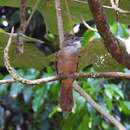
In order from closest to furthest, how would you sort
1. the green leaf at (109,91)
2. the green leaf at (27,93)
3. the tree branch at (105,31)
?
the tree branch at (105,31), the green leaf at (109,91), the green leaf at (27,93)

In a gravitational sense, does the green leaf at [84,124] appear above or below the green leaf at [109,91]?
above

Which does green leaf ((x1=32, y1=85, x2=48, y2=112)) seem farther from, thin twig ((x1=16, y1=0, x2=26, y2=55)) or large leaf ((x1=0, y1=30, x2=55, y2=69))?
thin twig ((x1=16, y1=0, x2=26, y2=55))

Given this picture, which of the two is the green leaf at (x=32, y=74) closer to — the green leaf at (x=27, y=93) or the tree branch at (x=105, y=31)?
the green leaf at (x=27, y=93)

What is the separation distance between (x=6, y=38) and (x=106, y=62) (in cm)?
23

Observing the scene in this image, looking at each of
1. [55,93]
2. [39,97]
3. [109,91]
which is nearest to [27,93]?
[39,97]

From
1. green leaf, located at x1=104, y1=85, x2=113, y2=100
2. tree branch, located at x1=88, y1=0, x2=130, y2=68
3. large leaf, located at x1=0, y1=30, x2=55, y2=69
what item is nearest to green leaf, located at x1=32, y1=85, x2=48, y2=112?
green leaf, located at x1=104, y1=85, x2=113, y2=100

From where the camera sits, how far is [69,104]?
0.81 metres

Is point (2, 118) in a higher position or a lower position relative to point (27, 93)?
lower

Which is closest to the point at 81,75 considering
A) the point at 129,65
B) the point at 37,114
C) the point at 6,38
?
the point at 129,65

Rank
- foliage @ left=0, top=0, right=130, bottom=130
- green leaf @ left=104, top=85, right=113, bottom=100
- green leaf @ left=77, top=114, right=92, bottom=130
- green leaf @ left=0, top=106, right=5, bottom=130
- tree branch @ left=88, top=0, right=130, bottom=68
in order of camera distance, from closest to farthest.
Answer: tree branch @ left=88, top=0, right=130, bottom=68 → foliage @ left=0, top=0, right=130, bottom=130 → green leaf @ left=77, top=114, right=92, bottom=130 → green leaf @ left=104, top=85, right=113, bottom=100 → green leaf @ left=0, top=106, right=5, bottom=130

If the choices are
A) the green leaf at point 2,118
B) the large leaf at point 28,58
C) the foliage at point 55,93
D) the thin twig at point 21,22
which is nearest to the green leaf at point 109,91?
the foliage at point 55,93

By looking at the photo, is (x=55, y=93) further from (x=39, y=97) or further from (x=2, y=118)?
(x=2, y=118)

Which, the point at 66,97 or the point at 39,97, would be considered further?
the point at 39,97

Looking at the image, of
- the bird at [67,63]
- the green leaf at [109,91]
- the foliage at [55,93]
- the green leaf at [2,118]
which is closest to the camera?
the bird at [67,63]
